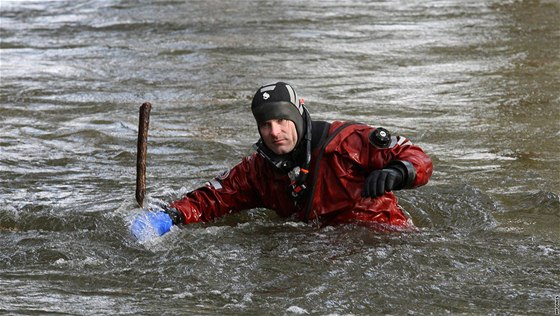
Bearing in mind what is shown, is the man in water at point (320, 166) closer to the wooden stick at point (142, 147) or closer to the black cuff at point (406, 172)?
the black cuff at point (406, 172)

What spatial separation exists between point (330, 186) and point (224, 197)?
2.46ft

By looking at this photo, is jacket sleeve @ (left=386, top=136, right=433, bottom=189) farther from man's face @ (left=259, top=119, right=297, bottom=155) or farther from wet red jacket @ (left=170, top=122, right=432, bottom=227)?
man's face @ (left=259, top=119, right=297, bottom=155)

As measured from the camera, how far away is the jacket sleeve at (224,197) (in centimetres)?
656

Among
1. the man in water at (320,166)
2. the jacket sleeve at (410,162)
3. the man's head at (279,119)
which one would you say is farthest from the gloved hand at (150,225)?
the jacket sleeve at (410,162)

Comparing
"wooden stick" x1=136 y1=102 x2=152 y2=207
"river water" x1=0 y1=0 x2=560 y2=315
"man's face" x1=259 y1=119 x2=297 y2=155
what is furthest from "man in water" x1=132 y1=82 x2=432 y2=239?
"wooden stick" x1=136 y1=102 x2=152 y2=207

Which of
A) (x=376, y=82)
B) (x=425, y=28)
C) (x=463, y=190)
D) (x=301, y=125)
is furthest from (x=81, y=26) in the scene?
(x=301, y=125)

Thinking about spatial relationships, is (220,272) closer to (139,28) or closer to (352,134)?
(352,134)

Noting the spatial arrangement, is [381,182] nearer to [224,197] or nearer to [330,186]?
[330,186]

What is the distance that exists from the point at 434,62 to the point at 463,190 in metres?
5.85

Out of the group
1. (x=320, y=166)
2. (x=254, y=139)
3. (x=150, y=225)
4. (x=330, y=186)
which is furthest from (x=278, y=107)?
(x=254, y=139)

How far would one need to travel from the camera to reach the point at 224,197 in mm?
6598

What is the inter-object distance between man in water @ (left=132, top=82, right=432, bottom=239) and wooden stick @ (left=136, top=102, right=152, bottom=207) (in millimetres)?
269

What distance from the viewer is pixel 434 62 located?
44.4ft

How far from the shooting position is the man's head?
609 centimetres
